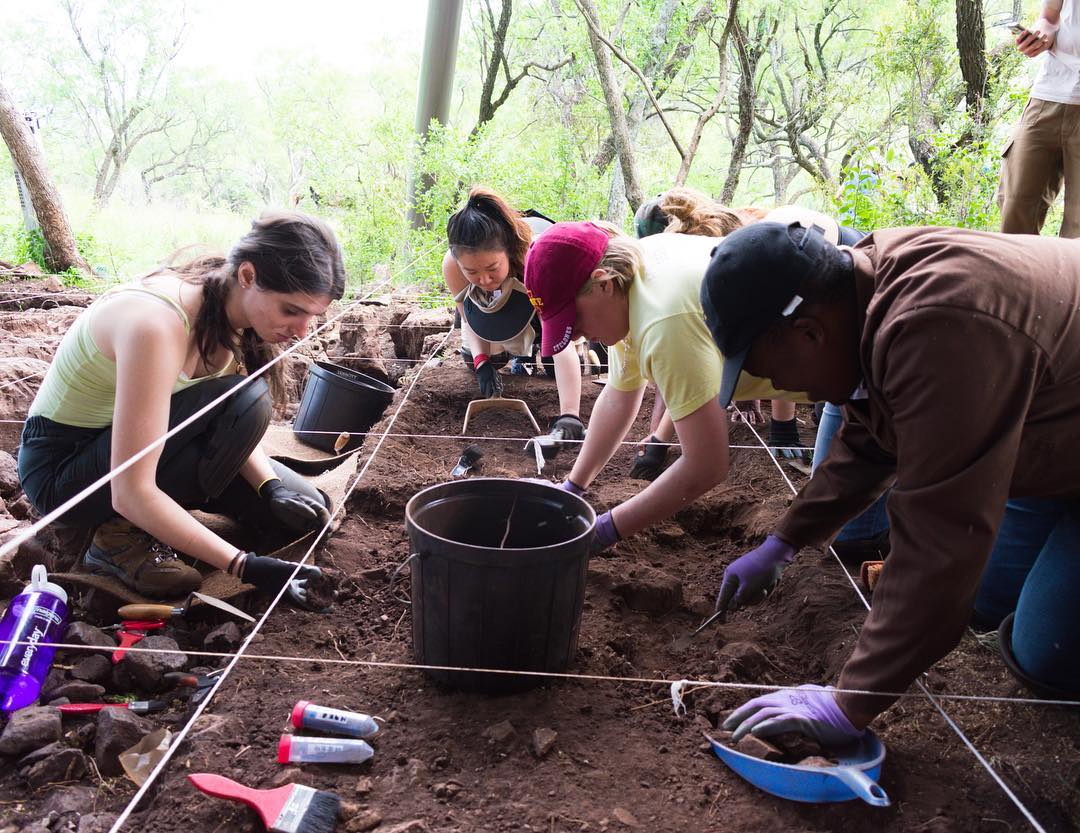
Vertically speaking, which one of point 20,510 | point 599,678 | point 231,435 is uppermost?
point 231,435

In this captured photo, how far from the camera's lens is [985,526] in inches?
47.4

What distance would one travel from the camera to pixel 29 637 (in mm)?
1877

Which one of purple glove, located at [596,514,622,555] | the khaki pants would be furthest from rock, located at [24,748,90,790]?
the khaki pants

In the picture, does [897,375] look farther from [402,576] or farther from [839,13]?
[839,13]

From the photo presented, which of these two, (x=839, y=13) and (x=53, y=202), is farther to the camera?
(x=839, y=13)

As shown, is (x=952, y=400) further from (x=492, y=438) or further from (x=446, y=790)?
(x=492, y=438)

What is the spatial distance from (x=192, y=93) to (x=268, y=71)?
2.00 meters

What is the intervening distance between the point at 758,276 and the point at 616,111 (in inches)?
194

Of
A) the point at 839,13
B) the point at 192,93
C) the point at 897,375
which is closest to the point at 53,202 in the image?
the point at 897,375

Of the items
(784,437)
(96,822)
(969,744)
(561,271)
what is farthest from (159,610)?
(784,437)

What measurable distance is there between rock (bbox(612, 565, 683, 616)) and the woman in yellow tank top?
915 mm

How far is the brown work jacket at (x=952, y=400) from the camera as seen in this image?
3.81 feet

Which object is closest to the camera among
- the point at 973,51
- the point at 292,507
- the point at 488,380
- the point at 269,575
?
the point at 269,575

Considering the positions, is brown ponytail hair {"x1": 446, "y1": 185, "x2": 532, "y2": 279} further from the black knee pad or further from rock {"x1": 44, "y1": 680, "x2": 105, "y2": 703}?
rock {"x1": 44, "y1": 680, "x2": 105, "y2": 703}
